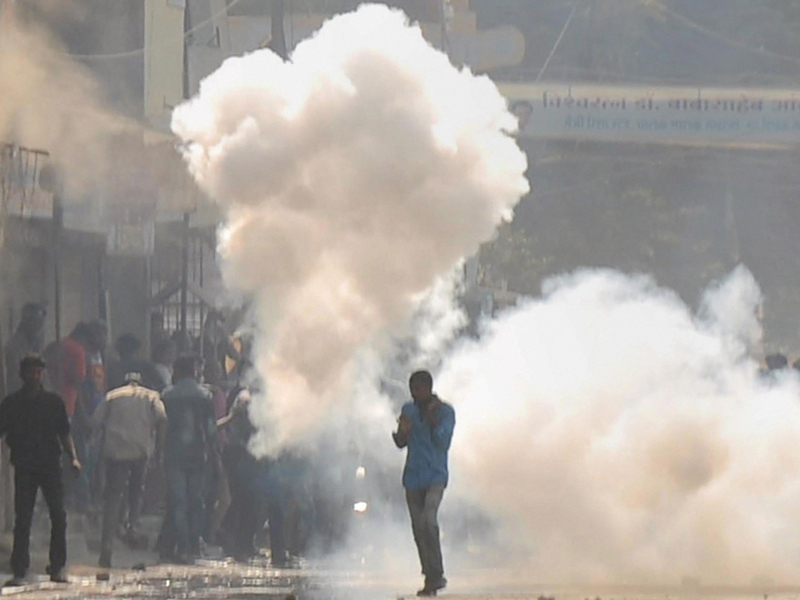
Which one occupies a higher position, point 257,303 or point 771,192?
point 771,192

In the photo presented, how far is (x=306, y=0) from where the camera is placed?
36.9m

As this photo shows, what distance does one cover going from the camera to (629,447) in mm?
17781

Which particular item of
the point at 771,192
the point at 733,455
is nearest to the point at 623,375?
the point at 733,455

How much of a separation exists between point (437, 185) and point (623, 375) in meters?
2.84

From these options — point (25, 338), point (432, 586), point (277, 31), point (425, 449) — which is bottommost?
point (432, 586)

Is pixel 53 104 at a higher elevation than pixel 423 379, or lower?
higher

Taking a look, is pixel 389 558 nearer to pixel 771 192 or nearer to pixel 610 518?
pixel 610 518

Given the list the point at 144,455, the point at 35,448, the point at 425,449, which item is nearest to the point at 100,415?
the point at 144,455

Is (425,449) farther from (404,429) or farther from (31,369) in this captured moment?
(31,369)

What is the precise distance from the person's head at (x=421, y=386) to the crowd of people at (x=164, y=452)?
335 cm

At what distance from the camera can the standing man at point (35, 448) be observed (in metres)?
15.0

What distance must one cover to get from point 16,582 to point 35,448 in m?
0.92

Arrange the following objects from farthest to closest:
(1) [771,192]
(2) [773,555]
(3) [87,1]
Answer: (1) [771,192] < (3) [87,1] < (2) [773,555]

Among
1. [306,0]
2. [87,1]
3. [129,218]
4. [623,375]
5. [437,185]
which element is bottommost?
[623,375]
